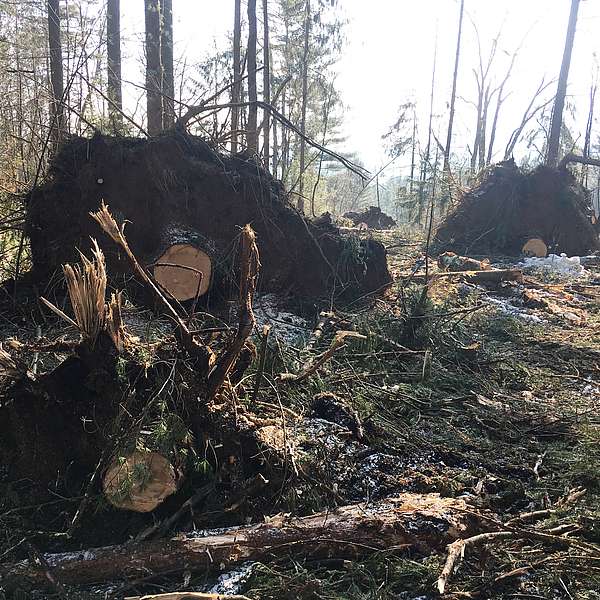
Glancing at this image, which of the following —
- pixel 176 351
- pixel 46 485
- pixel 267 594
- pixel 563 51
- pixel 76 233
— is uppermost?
pixel 563 51

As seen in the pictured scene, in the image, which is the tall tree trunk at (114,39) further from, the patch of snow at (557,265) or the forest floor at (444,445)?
the patch of snow at (557,265)

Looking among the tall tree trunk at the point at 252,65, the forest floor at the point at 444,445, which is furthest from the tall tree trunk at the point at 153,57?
the forest floor at the point at 444,445

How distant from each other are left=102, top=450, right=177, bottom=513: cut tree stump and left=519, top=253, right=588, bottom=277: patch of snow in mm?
9599

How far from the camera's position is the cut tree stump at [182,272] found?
5.16m

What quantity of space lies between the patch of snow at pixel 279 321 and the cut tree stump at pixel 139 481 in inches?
96.6

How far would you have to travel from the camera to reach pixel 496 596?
221 centimetres

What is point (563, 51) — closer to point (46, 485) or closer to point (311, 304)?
point (311, 304)

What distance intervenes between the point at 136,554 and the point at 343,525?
3.24ft

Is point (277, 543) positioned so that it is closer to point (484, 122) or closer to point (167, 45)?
point (167, 45)

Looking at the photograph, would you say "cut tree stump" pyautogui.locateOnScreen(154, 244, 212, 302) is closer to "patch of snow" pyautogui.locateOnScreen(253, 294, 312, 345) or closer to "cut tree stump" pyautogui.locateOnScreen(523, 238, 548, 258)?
"patch of snow" pyautogui.locateOnScreen(253, 294, 312, 345)

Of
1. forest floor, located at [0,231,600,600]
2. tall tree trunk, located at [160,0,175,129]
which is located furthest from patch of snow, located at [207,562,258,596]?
tall tree trunk, located at [160,0,175,129]

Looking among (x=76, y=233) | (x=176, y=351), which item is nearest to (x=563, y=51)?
(x=76, y=233)

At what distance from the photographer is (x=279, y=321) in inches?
225

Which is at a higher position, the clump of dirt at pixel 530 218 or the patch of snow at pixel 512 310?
the clump of dirt at pixel 530 218
